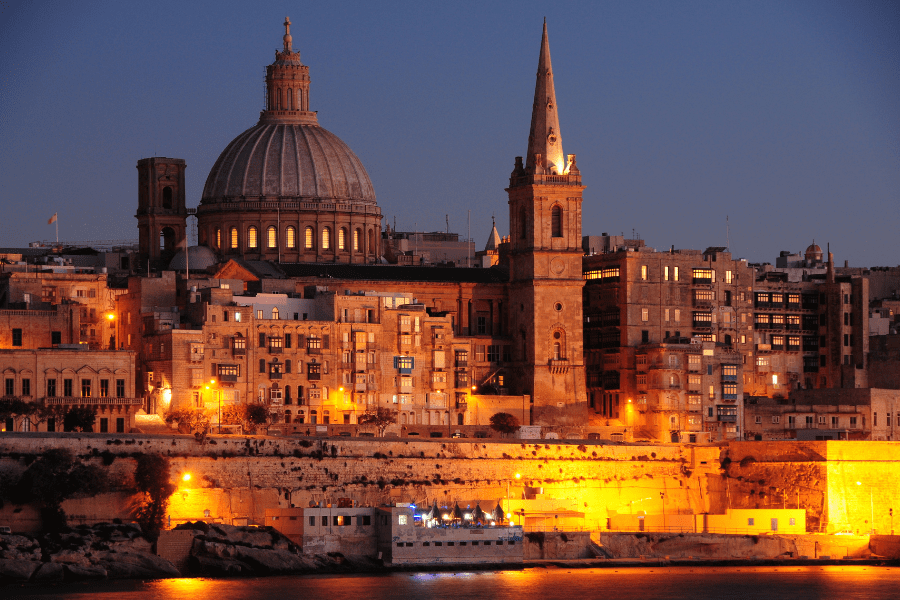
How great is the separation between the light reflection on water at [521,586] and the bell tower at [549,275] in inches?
807

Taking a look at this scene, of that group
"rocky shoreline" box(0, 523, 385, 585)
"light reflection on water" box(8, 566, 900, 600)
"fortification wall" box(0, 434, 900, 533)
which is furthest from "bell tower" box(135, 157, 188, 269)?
"light reflection on water" box(8, 566, 900, 600)

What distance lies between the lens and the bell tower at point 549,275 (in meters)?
91.7

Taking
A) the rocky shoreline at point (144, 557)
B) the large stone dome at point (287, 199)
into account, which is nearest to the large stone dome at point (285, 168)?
the large stone dome at point (287, 199)

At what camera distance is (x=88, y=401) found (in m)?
78.1

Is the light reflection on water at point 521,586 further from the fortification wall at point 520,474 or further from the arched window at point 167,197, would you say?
the arched window at point 167,197

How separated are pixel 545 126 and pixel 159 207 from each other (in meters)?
18.3

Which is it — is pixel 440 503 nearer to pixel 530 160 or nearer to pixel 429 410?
pixel 429 410

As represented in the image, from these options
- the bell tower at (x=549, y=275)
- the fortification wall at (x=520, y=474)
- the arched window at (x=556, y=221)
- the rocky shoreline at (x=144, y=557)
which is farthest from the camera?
the arched window at (x=556, y=221)

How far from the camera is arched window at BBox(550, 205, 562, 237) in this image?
92.9 metres

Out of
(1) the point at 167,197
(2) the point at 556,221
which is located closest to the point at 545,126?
(2) the point at 556,221

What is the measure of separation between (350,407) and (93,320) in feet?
35.9

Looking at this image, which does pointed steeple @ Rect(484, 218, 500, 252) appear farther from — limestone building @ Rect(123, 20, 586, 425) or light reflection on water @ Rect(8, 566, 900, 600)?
light reflection on water @ Rect(8, 566, 900, 600)

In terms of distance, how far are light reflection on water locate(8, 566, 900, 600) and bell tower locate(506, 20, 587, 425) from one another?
2050 cm

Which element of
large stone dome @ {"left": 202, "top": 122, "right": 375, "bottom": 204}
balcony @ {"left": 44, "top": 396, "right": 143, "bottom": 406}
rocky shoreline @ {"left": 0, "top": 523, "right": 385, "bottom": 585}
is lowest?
rocky shoreline @ {"left": 0, "top": 523, "right": 385, "bottom": 585}
